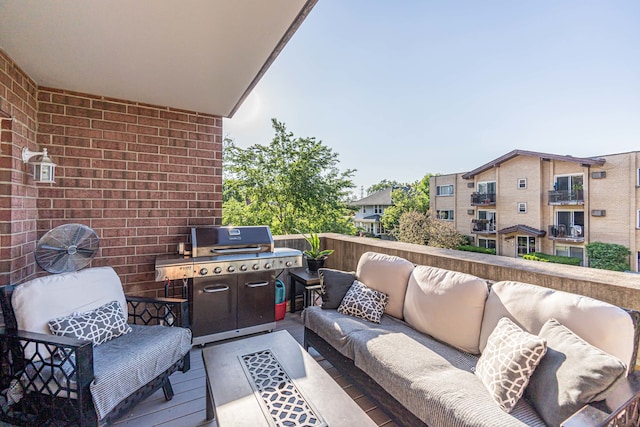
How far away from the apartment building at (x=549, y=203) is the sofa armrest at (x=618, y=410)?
1481 cm

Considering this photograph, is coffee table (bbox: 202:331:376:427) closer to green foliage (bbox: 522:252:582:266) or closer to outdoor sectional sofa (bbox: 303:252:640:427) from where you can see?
outdoor sectional sofa (bbox: 303:252:640:427)

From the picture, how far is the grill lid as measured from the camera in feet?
9.52

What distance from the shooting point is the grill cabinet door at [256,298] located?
2928 millimetres

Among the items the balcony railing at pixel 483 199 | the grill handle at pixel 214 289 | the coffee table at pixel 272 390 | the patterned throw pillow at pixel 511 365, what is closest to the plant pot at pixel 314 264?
the grill handle at pixel 214 289

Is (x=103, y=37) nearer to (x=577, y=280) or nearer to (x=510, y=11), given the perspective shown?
(x=577, y=280)

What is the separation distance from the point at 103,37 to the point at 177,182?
166 cm

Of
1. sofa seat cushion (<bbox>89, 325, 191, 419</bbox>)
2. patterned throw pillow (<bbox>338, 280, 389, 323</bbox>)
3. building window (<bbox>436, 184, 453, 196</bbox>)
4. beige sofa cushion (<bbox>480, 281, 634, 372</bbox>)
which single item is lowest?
sofa seat cushion (<bbox>89, 325, 191, 419</bbox>)

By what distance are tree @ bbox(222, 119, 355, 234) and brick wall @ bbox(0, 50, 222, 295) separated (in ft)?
19.2

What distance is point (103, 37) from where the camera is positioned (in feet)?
5.78

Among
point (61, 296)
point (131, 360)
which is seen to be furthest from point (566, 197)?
point (61, 296)

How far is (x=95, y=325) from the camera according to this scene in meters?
1.89

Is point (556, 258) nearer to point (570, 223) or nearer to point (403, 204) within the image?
point (570, 223)

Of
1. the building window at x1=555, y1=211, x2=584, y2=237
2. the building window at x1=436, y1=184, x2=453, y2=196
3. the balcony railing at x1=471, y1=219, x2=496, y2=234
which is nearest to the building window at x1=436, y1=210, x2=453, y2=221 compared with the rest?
the building window at x1=436, y1=184, x2=453, y2=196

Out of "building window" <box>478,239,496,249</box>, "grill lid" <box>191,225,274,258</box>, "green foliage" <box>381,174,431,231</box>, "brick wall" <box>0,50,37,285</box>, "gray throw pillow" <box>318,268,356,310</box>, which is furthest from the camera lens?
"green foliage" <box>381,174,431,231</box>
